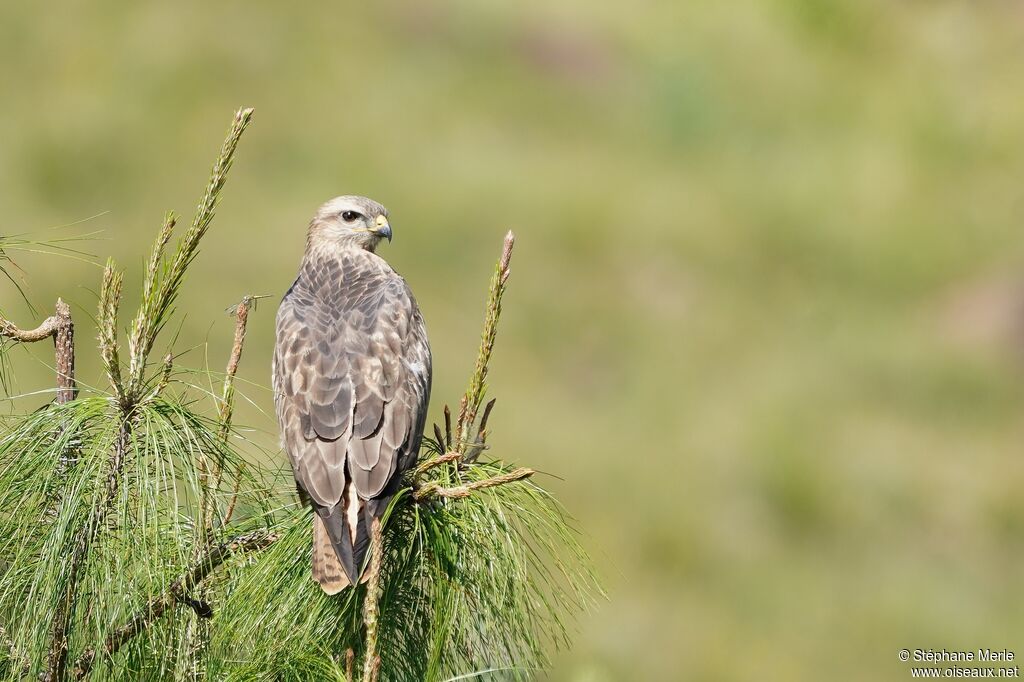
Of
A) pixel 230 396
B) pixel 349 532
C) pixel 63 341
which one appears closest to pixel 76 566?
pixel 63 341

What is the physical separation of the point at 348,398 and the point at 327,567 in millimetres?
959

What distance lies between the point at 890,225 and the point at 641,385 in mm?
5047

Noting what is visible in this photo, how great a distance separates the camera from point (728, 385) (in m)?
13.8

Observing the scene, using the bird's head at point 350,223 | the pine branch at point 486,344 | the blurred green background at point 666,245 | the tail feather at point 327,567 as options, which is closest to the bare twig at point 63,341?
the tail feather at point 327,567

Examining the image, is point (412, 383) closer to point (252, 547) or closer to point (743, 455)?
point (252, 547)

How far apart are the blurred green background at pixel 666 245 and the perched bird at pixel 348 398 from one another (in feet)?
18.0

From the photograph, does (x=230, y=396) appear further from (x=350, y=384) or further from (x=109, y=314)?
(x=350, y=384)

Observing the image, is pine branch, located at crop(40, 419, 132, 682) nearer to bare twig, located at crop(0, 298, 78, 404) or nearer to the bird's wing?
bare twig, located at crop(0, 298, 78, 404)

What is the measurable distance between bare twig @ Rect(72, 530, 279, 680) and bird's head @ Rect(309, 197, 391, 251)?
2.89 m

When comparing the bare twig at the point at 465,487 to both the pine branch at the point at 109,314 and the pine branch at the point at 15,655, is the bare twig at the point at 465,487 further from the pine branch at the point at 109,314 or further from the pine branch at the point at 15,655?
the pine branch at the point at 15,655

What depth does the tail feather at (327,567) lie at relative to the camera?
10.0 feet

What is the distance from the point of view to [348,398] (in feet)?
13.0

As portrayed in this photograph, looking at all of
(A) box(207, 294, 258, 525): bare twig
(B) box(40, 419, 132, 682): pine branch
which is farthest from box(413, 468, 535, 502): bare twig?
(B) box(40, 419, 132, 682): pine branch

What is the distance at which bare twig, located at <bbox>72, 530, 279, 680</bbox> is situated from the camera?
281cm
